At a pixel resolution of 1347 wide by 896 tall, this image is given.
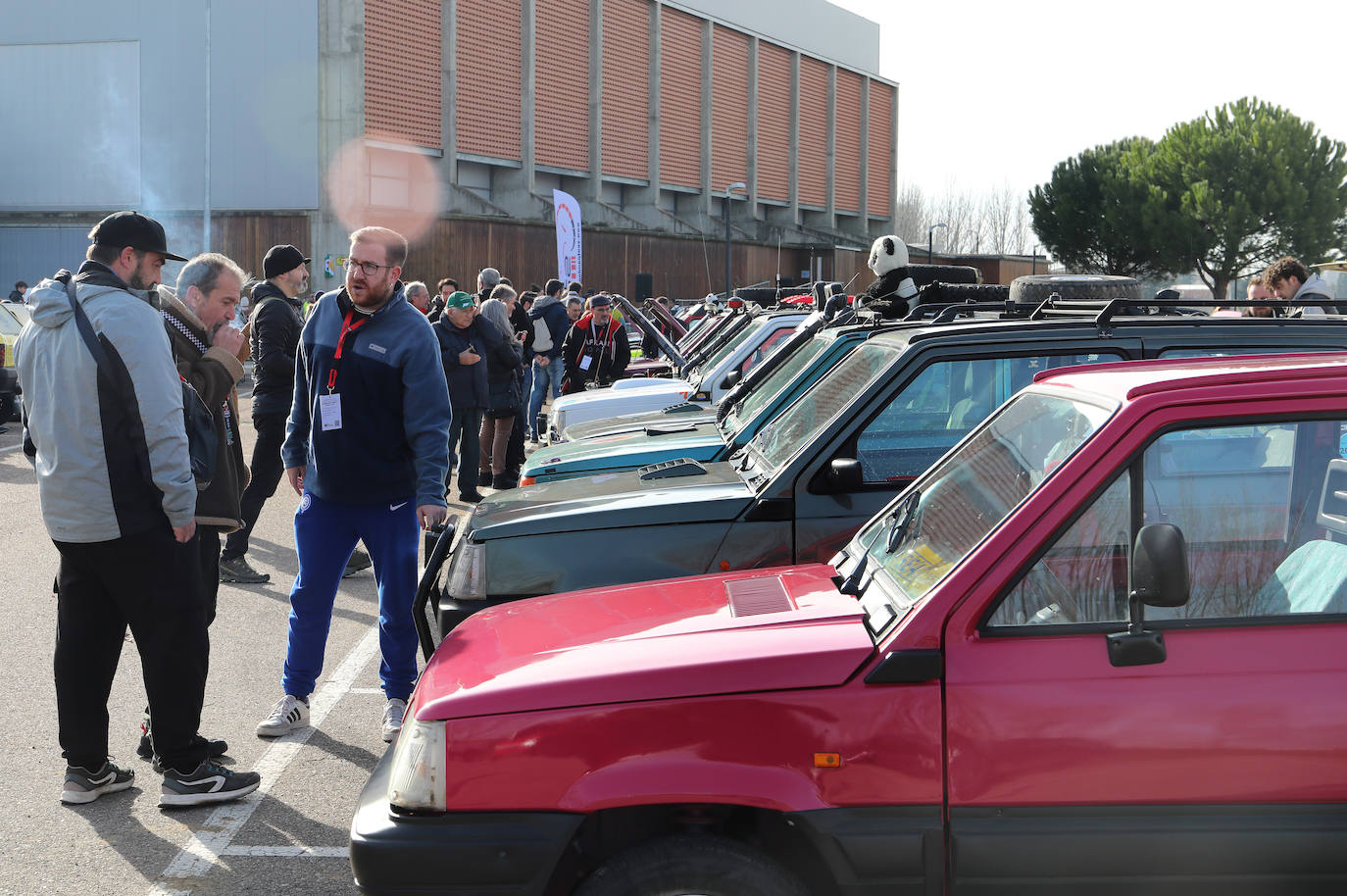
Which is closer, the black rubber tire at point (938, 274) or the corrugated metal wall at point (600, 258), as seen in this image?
the black rubber tire at point (938, 274)

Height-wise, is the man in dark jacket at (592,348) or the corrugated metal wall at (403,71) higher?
the corrugated metal wall at (403,71)

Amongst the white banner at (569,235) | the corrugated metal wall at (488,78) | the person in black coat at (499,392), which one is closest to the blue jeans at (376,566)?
the person in black coat at (499,392)

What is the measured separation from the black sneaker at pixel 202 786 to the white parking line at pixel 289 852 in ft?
1.32

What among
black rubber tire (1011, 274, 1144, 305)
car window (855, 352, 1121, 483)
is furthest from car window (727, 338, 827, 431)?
black rubber tire (1011, 274, 1144, 305)

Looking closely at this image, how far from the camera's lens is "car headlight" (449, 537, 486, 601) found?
484 cm

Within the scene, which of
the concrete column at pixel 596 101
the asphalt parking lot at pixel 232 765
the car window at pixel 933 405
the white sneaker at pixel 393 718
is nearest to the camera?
the asphalt parking lot at pixel 232 765

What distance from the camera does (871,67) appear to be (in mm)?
78688

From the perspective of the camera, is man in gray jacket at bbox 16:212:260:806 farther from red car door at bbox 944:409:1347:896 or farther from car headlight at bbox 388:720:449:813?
red car door at bbox 944:409:1347:896

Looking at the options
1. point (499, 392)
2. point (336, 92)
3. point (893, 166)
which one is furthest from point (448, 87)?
point (893, 166)

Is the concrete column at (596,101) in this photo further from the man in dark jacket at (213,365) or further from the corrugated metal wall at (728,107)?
the man in dark jacket at (213,365)

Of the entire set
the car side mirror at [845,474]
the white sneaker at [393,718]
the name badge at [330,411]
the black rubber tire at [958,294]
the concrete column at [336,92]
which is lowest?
the white sneaker at [393,718]

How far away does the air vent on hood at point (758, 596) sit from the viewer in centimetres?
323

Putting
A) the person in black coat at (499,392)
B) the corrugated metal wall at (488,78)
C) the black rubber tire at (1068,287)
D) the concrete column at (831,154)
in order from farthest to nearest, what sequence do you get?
the concrete column at (831,154), the corrugated metal wall at (488,78), the person in black coat at (499,392), the black rubber tire at (1068,287)

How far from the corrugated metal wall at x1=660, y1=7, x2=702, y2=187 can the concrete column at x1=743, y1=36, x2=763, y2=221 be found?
4.31 meters
